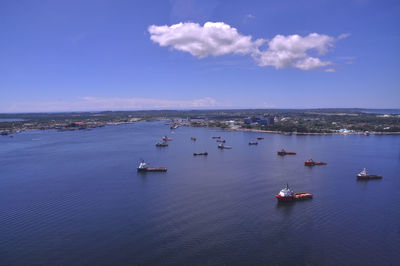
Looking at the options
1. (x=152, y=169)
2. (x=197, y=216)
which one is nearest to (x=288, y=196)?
(x=197, y=216)

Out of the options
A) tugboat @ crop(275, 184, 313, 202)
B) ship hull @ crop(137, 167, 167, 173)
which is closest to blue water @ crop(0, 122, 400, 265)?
tugboat @ crop(275, 184, 313, 202)

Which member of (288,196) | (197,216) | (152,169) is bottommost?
(197,216)

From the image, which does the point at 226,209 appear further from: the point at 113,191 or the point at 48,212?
the point at 48,212

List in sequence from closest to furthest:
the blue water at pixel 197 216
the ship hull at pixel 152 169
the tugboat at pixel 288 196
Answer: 1. the blue water at pixel 197 216
2. the tugboat at pixel 288 196
3. the ship hull at pixel 152 169

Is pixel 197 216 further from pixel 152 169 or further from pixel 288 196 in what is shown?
pixel 152 169

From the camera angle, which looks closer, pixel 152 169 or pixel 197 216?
pixel 197 216

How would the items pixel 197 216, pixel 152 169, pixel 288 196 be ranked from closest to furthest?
pixel 197 216, pixel 288 196, pixel 152 169

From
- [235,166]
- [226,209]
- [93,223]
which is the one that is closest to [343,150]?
[235,166]

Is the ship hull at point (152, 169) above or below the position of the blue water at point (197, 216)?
above

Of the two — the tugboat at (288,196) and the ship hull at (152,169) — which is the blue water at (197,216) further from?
the ship hull at (152,169)

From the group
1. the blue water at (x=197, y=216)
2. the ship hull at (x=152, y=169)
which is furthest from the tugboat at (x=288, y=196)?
the ship hull at (x=152, y=169)
